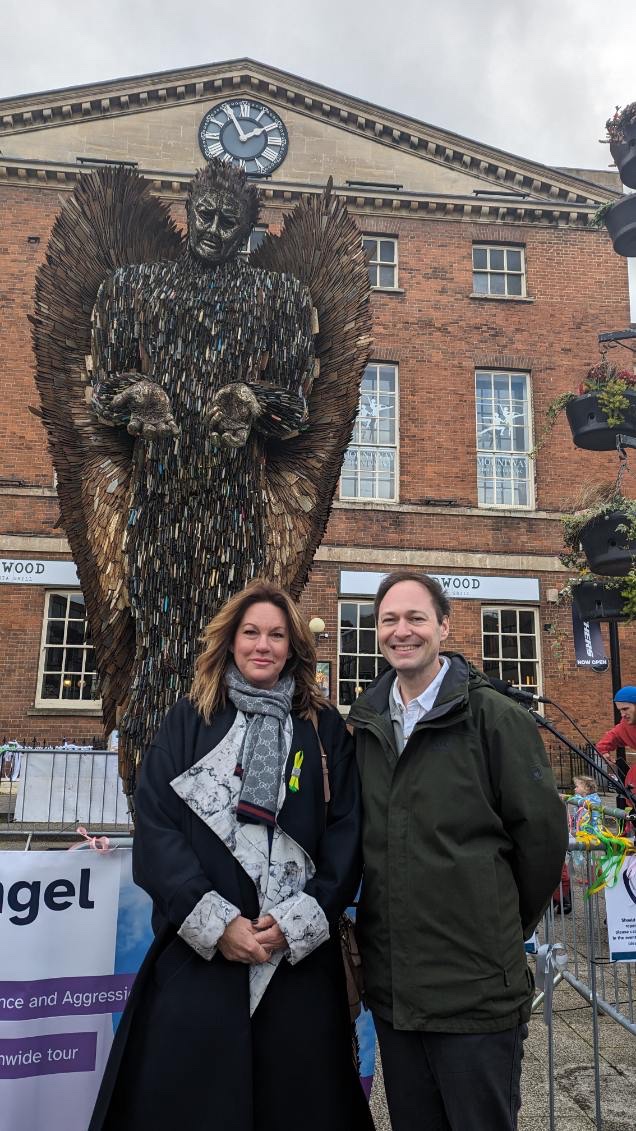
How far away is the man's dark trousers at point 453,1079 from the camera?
1.58m

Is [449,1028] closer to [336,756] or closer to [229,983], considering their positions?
[229,983]

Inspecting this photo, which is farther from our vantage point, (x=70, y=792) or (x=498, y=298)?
(x=498, y=298)

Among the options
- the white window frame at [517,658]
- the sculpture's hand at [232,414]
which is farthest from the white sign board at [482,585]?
the sculpture's hand at [232,414]

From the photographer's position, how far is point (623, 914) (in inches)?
118

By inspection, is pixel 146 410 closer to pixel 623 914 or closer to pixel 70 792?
pixel 623 914

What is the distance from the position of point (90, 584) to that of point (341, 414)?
1.24m

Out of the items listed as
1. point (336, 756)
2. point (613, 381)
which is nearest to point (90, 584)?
point (336, 756)

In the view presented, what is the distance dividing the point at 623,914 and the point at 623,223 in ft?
15.6

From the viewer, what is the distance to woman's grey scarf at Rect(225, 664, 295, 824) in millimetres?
1707

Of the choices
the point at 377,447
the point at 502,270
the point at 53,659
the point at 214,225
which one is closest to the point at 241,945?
the point at 214,225

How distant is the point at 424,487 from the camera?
14211mm

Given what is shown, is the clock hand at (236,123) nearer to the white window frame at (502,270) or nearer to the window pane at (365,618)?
the white window frame at (502,270)

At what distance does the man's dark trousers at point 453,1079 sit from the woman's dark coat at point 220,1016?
114 millimetres

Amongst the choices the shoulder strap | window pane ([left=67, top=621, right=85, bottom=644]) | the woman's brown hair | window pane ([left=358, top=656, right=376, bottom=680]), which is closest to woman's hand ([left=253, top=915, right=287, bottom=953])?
the shoulder strap
